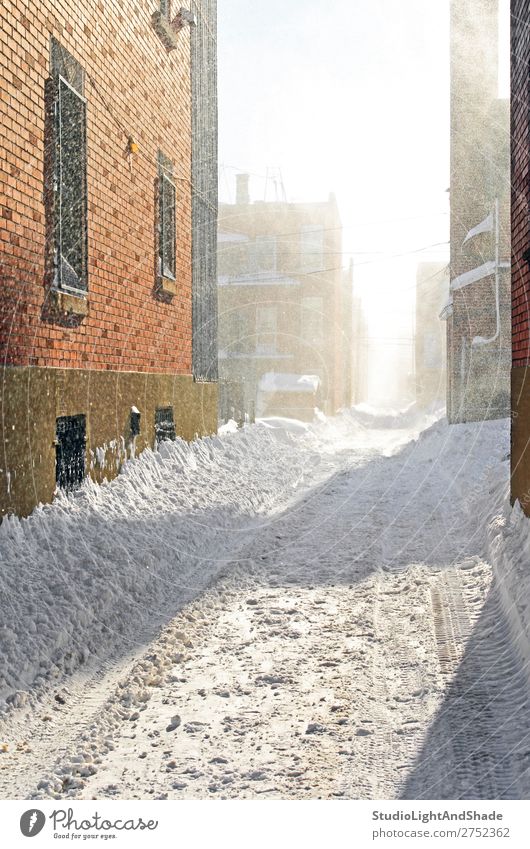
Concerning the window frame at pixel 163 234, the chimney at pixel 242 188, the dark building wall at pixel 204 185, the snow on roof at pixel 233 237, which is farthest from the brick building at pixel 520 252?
the chimney at pixel 242 188

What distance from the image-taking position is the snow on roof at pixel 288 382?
32000 mm

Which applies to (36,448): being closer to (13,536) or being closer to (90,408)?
(13,536)

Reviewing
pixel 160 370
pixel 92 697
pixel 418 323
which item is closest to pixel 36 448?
pixel 92 697

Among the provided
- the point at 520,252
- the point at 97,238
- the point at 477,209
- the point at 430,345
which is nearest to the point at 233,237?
the point at 477,209

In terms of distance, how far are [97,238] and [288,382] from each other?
80.5 feet

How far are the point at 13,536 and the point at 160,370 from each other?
5.46 meters

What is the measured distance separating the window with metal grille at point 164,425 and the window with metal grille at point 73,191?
2878 mm

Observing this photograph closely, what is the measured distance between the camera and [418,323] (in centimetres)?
5406

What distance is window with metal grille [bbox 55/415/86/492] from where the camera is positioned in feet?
22.8

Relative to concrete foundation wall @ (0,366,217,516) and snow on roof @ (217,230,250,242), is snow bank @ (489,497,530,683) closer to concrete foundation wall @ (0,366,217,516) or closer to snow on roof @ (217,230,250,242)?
concrete foundation wall @ (0,366,217,516)

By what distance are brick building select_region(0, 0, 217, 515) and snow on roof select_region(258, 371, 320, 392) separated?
742 inches

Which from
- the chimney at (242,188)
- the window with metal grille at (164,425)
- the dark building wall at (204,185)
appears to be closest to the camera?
the window with metal grille at (164,425)

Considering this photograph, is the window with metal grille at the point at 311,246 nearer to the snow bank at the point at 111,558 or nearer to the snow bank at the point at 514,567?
the snow bank at the point at 111,558

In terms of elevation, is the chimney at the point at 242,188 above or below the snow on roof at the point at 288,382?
above
